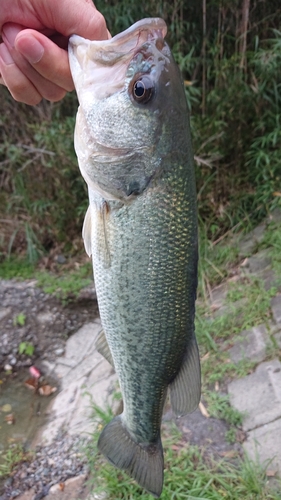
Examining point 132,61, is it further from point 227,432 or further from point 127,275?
point 227,432

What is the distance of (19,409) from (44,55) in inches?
117

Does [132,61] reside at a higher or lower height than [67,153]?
higher

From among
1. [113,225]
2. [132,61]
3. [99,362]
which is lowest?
[99,362]

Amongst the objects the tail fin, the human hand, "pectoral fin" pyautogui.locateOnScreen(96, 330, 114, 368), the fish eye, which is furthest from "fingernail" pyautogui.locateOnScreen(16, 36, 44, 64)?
the tail fin

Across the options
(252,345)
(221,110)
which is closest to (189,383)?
(252,345)

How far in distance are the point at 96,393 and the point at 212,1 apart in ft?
12.4

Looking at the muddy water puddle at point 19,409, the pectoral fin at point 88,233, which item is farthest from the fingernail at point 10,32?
the muddy water puddle at point 19,409

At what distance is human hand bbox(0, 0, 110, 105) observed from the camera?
1.41m

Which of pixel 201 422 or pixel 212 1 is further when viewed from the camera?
pixel 212 1

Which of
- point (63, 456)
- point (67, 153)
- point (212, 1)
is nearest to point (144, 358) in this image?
point (63, 456)

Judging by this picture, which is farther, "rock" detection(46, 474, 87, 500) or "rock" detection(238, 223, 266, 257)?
"rock" detection(238, 223, 266, 257)

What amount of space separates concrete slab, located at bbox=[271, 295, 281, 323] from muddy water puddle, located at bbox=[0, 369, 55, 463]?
6.27ft

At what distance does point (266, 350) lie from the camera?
305cm

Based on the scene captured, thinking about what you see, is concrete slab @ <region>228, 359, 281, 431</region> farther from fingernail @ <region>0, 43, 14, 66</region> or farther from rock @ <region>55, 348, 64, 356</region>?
fingernail @ <region>0, 43, 14, 66</region>
